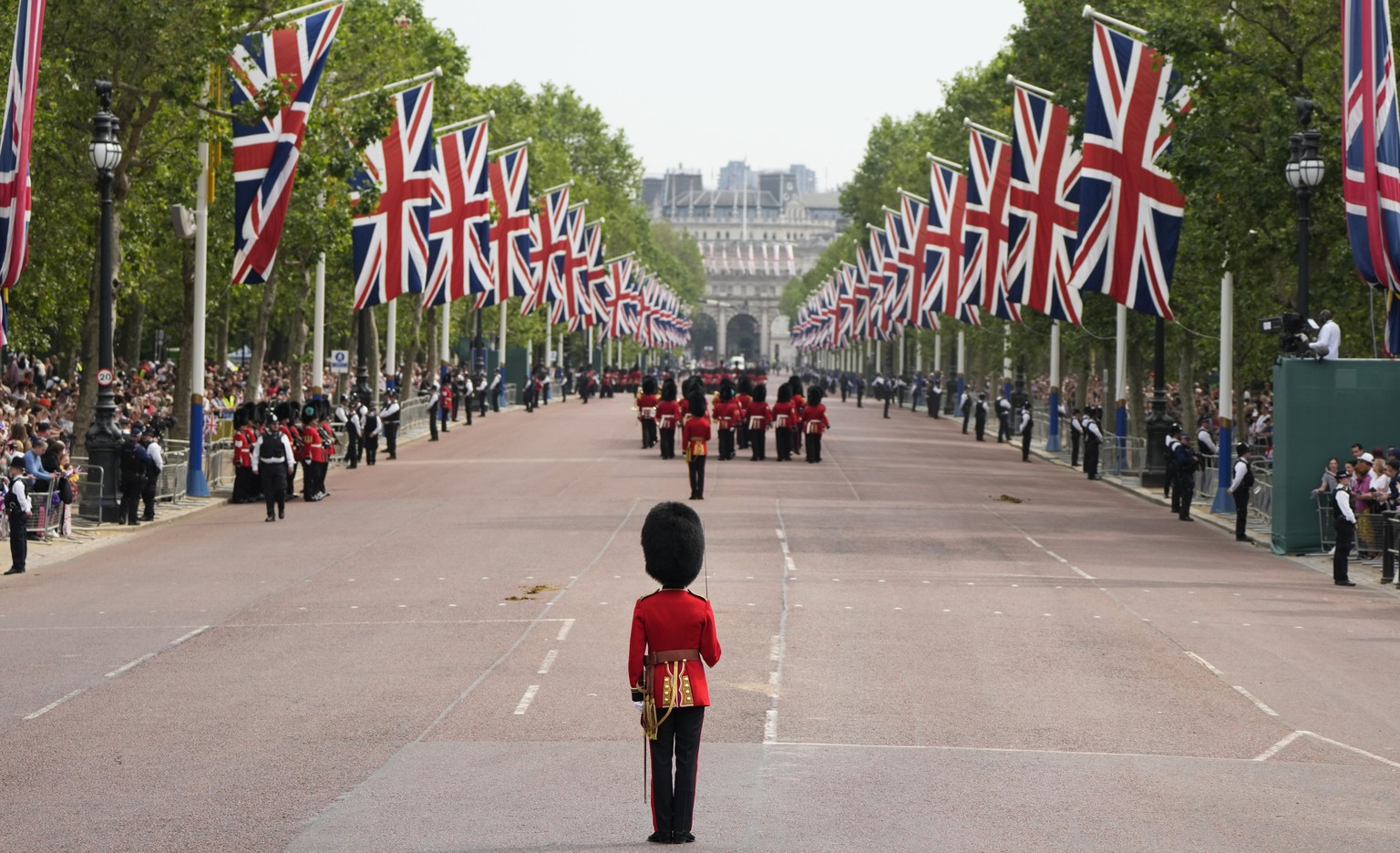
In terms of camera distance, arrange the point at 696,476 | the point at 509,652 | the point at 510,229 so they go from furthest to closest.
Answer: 1. the point at 510,229
2. the point at 696,476
3. the point at 509,652

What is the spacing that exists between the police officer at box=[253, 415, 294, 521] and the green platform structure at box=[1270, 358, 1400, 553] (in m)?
14.6

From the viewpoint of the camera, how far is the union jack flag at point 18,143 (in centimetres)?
2147

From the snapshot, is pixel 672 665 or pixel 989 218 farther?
pixel 989 218

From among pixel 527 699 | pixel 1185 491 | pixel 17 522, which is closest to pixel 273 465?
pixel 17 522

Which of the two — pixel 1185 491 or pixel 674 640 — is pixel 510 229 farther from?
pixel 674 640

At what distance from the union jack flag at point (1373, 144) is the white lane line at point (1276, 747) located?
1131 cm

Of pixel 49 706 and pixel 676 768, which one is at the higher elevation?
pixel 676 768

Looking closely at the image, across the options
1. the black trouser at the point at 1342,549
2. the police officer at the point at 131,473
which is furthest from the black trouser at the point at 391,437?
the black trouser at the point at 1342,549

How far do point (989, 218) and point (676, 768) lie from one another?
38.5 metres

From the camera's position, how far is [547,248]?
219ft

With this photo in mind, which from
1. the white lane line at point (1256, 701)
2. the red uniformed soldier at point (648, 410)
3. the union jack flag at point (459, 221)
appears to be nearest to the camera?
the white lane line at point (1256, 701)

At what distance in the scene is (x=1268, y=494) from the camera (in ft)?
104

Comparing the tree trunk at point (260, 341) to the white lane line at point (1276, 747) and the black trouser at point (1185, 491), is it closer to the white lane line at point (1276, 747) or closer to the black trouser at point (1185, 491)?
the black trouser at point (1185, 491)

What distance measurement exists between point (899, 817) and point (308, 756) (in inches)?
148
